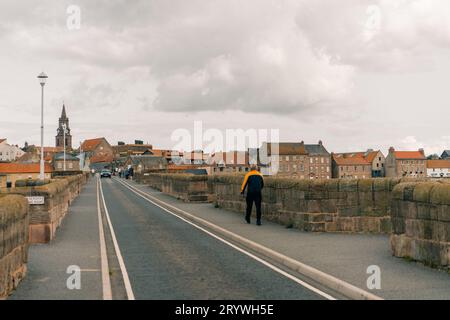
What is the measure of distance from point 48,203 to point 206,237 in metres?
4.45

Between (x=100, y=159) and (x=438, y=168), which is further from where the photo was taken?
(x=100, y=159)

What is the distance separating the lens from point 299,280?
29.2 ft

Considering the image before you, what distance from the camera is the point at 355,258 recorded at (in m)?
10.7

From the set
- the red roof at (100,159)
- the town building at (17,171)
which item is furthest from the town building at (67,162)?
the town building at (17,171)

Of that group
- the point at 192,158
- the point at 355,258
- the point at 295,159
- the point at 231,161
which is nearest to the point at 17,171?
the point at 192,158

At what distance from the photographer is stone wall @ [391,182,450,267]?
9375mm

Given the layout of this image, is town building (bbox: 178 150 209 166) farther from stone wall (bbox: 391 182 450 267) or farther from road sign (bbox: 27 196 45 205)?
stone wall (bbox: 391 182 450 267)

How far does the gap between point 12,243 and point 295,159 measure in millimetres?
145886

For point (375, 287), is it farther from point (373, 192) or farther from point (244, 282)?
point (373, 192)

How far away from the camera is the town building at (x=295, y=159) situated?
15112 centimetres

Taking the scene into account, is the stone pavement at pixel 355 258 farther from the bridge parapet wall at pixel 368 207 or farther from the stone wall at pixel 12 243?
the stone wall at pixel 12 243

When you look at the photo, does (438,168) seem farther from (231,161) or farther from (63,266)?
(63,266)
